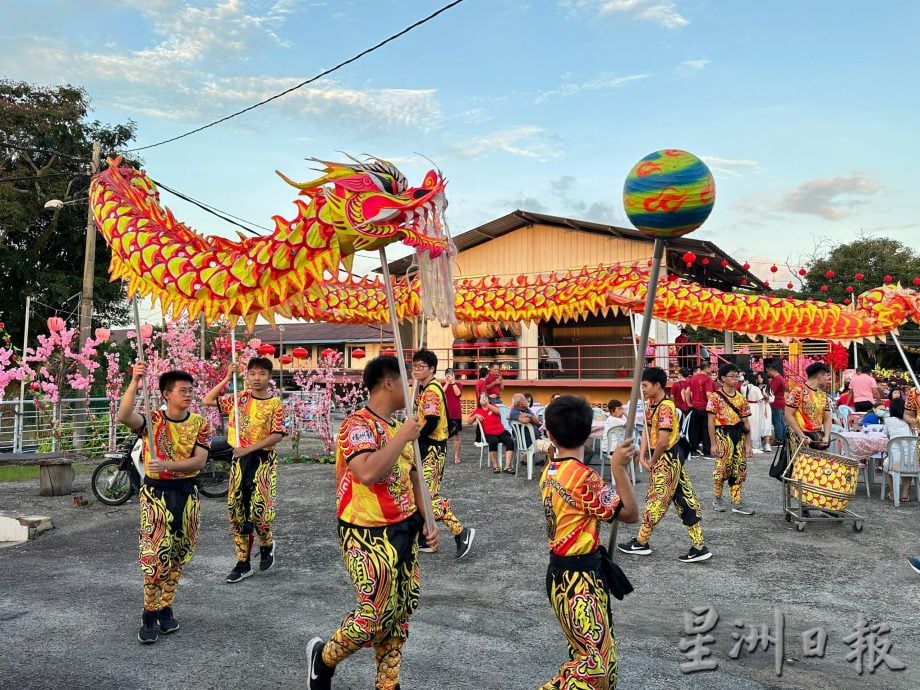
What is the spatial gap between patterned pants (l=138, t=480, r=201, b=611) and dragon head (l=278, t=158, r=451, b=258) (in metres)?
1.94

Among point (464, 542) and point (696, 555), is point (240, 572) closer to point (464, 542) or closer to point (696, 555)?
point (464, 542)

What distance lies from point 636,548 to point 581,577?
351 cm

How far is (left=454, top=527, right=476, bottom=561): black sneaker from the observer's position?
19.2 feet

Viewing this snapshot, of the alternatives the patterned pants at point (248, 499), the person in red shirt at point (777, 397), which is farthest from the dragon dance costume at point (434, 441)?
the person in red shirt at point (777, 397)

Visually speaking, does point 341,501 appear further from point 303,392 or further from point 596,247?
point 596,247

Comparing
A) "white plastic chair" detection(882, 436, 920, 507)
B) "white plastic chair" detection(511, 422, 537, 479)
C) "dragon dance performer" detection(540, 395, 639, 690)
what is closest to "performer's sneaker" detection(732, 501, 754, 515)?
"white plastic chair" detection(882, 436, 920, 507)

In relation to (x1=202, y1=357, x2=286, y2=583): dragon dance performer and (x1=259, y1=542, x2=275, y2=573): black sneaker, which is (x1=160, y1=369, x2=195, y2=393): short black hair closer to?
(x1=202, y1=357, x2=286, y2=583): dragon dance performer

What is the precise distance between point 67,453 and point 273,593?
769 centimetres

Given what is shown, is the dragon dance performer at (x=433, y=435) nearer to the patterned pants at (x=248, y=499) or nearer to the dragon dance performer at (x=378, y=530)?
the patterned pants at (x=248, y=499)

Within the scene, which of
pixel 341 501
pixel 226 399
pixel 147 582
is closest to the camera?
pixel 341 501

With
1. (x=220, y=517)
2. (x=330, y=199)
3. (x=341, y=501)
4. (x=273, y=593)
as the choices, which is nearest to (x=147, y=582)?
(x=273, y=593)

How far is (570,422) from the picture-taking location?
Answer: 2760 millimetres

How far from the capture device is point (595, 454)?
36.1 feet

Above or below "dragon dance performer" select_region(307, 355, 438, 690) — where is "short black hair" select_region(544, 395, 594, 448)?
above
